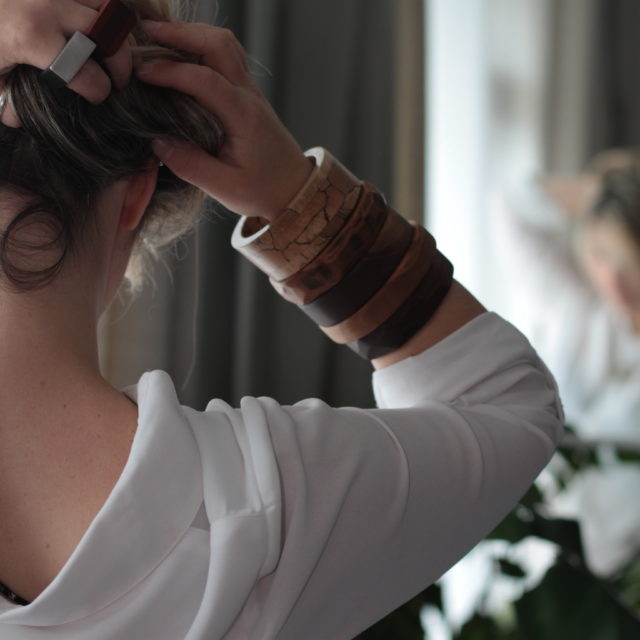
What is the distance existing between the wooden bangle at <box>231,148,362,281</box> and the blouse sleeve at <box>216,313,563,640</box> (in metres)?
0.12

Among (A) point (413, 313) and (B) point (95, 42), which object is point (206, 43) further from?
(A) point (413, 313)

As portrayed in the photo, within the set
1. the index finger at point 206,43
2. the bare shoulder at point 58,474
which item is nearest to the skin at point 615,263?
the index finger at point 206,43

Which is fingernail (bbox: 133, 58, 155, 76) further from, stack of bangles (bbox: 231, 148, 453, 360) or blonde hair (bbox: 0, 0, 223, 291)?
stack of bangles (bbox: 231, 148, 453, 360)

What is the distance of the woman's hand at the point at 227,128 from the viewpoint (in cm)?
58

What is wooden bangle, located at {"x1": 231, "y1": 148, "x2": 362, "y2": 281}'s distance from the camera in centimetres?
67

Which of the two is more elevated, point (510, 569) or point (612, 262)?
point (612, 262)

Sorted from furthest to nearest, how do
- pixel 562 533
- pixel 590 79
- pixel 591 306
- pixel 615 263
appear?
1. pixel 590 79
2. pixel 591 306
3. pixel 615 263
4. pixel 562 533

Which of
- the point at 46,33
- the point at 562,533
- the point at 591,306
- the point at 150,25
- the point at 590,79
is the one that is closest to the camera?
the point at 46,33

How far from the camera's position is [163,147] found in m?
0.59

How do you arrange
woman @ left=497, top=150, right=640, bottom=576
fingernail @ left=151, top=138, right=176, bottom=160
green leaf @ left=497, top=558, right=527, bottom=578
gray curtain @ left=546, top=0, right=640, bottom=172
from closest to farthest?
fingernail @ left=151, top=138, right=176, bottom=160 → green leaf @ left=497, top=558, right=527, bottom=578 → woman @ left=497, top=150, right=640, bottom=576 → gray curtain @ left=546, top=0, right=640, bottom=172

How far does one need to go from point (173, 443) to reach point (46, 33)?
9.3 inches

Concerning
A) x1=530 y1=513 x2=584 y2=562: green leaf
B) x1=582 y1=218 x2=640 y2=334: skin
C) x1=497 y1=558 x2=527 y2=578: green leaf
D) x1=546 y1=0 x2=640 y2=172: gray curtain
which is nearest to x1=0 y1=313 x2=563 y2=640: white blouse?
x1=530 y1=513 x2=584 y2=562: green leaf

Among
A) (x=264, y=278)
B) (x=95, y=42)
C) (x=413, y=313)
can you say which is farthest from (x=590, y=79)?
(x=95, y=42)

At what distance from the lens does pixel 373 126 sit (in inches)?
69.5
